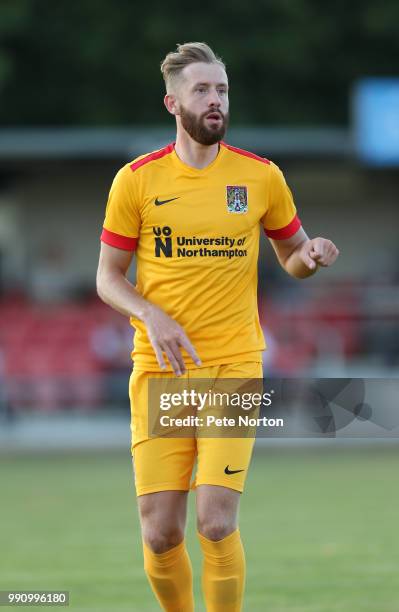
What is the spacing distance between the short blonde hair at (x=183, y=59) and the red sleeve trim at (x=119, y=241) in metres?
0.65

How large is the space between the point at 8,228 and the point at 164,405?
23.6m

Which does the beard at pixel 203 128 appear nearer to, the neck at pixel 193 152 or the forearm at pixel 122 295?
the neck at pixel 193 152

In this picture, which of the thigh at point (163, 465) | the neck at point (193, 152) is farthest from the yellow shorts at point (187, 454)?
the neck at point (193, 152)

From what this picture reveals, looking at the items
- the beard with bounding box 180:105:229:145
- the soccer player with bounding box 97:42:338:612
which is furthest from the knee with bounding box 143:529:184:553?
the beard with bounding box 180:105:229:145

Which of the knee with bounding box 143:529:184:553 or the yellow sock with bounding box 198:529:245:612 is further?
the knee with bounding box 143:529:184:553

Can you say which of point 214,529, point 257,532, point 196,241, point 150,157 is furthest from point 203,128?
point 257,532

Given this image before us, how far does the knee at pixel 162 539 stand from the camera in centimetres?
614

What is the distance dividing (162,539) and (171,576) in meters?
0.20

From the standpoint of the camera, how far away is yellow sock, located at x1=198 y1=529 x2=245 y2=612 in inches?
237

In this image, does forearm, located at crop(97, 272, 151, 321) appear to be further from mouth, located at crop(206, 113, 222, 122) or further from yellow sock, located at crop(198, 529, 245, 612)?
yellow sock, located at crop(198, 529, 245, 612)

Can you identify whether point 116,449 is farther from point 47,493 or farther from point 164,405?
point 164,405

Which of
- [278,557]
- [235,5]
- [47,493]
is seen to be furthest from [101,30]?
[278,557]

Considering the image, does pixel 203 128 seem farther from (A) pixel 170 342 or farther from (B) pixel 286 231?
(A) pixel 170 342

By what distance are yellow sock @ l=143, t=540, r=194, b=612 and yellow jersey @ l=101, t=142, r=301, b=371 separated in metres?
0.80
